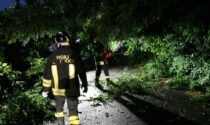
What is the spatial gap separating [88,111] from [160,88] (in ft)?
11.7

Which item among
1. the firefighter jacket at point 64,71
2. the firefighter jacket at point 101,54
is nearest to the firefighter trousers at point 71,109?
the firefighter jacket at point 64,71

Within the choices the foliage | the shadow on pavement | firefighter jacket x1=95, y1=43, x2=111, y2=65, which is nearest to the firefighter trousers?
the foliage

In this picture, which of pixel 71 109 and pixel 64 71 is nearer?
pixel 64 71

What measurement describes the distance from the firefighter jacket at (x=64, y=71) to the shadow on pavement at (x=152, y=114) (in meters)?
2.19

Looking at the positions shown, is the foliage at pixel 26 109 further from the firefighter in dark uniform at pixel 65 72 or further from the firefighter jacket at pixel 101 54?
the firefighter jacket at pixel 101 54

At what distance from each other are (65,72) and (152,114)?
299cm

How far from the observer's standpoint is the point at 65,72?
8164 mm

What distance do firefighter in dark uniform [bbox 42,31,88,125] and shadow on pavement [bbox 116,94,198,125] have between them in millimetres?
2028

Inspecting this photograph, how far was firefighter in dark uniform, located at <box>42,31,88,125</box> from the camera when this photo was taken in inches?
321

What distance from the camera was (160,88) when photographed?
44.4 ft

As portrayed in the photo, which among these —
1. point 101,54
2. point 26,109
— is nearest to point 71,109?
point 26,109

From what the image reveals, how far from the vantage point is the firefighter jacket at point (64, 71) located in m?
8.15

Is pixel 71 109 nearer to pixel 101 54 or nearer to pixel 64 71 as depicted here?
pixel 64 71

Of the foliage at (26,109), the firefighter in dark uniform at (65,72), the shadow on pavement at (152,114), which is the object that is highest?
the firefighter in dark uniform at (65,72)
